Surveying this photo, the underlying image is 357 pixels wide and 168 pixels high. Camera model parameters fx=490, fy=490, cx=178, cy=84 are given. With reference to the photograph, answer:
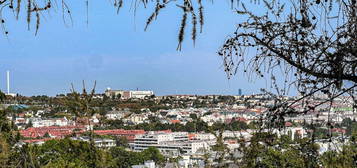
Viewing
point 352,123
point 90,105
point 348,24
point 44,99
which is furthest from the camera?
point 44,99

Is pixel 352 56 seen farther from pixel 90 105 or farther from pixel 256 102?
pixel 90 105

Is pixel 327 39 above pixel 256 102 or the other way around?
above

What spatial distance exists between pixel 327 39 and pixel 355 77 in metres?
0.09

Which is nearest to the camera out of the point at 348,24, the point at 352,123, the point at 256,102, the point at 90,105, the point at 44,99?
the point at 348,24

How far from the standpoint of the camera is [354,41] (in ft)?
3.13

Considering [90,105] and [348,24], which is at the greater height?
[348,24]

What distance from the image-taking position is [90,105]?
1.83m

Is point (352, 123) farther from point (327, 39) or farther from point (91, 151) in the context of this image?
point (91, 151)

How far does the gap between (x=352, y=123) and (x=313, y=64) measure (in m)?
0.32

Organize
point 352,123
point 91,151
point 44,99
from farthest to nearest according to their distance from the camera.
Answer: point 44,99
point 91,151
point 352,123

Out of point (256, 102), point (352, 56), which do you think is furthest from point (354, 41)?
point (256, 102)

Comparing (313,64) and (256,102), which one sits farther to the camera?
(256,102)

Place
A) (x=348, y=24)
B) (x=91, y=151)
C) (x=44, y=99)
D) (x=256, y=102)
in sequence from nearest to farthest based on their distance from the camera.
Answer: (x=348, y=24) → (x=256, y=102) → (x=91, y=151) → (x=44, y=99)

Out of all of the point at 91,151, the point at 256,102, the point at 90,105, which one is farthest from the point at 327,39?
the point at 91,151
